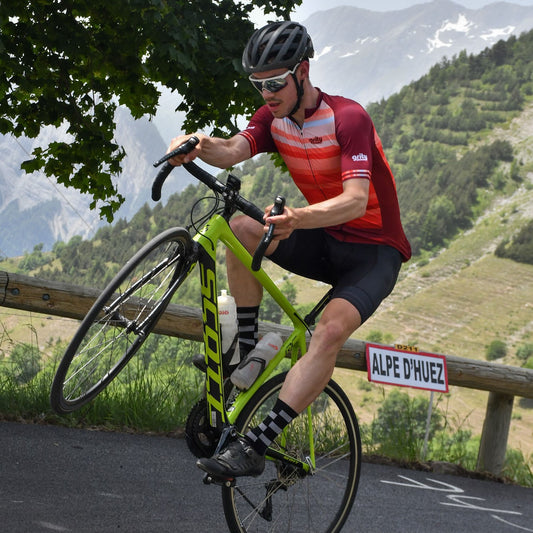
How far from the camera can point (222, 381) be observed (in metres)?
3.17

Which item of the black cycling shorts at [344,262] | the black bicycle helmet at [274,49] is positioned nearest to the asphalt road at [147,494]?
the black cycling shorts at [344,262]

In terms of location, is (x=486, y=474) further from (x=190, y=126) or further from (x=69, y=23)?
(x=69, y=23)

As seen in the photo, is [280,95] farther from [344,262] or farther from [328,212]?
[344,262]

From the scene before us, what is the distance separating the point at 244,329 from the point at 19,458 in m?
1.98

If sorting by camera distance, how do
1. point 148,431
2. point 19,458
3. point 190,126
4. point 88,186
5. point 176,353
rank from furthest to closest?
point 88,186 → point 190,126 → point 176,353 → point 148,431 → point 19,458

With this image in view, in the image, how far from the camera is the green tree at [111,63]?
689 centimetres

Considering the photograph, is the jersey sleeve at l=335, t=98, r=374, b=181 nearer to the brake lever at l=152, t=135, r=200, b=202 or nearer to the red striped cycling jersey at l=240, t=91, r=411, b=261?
the red striped cycling jersey at l=240, t=91, r=411, b=261

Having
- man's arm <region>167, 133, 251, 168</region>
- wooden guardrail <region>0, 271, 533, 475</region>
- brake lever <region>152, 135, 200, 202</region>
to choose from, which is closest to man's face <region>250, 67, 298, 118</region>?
man's arm <region>167, 133, 251, 168</region>

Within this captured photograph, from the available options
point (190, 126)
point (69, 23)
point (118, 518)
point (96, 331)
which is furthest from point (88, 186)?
point (96, 331)

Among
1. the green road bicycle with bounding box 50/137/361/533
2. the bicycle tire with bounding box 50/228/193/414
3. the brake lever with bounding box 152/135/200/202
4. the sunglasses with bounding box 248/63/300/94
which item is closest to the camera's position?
the bicycle tire with bounding box 50/228/193/414

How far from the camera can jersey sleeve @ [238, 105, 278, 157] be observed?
11.5ft

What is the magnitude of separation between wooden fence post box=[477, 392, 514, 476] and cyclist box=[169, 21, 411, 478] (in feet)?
13.0

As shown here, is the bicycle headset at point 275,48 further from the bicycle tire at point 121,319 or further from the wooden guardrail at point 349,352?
the wooden guardrail at point 349,352

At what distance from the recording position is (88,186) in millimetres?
9539
